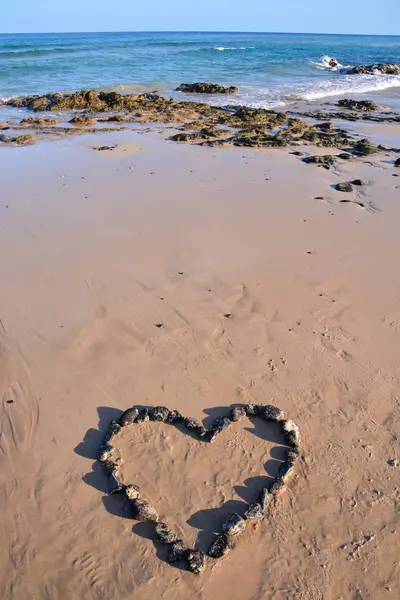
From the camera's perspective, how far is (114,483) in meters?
4.53

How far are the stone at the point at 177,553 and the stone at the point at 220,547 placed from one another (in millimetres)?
243

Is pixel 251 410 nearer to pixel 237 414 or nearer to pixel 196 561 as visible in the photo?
pixel 237 414

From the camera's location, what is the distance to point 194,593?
375cm

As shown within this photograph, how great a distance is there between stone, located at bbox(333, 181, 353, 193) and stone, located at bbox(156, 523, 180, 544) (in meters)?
9.78

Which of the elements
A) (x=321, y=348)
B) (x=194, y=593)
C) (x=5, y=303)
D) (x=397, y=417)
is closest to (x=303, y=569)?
(x=194, y=593)

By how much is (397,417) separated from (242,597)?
2902 millimetres

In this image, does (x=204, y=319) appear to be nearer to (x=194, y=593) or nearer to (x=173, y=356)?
(x=173, y=356)

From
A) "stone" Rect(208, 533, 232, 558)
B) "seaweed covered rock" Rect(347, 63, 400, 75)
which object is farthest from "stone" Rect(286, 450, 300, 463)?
"seaweed covered rock" Rect(347, 63, 400, 75)

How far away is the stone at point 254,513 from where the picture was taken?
14.0 feet

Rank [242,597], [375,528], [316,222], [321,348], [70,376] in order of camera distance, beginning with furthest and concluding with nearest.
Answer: [316,222]
[321,348]
[70,376]
[375,528]
[242,597]

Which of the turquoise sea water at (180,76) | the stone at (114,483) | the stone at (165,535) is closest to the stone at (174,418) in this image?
the stone at (114,483)

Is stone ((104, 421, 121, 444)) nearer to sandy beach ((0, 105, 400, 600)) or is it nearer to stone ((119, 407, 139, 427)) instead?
stone ((119, 407, 139, 427))

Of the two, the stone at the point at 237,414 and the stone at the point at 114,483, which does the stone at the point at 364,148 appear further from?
the stone at the point at 114,483

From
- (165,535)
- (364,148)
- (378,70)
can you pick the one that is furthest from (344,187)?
(378,70)
